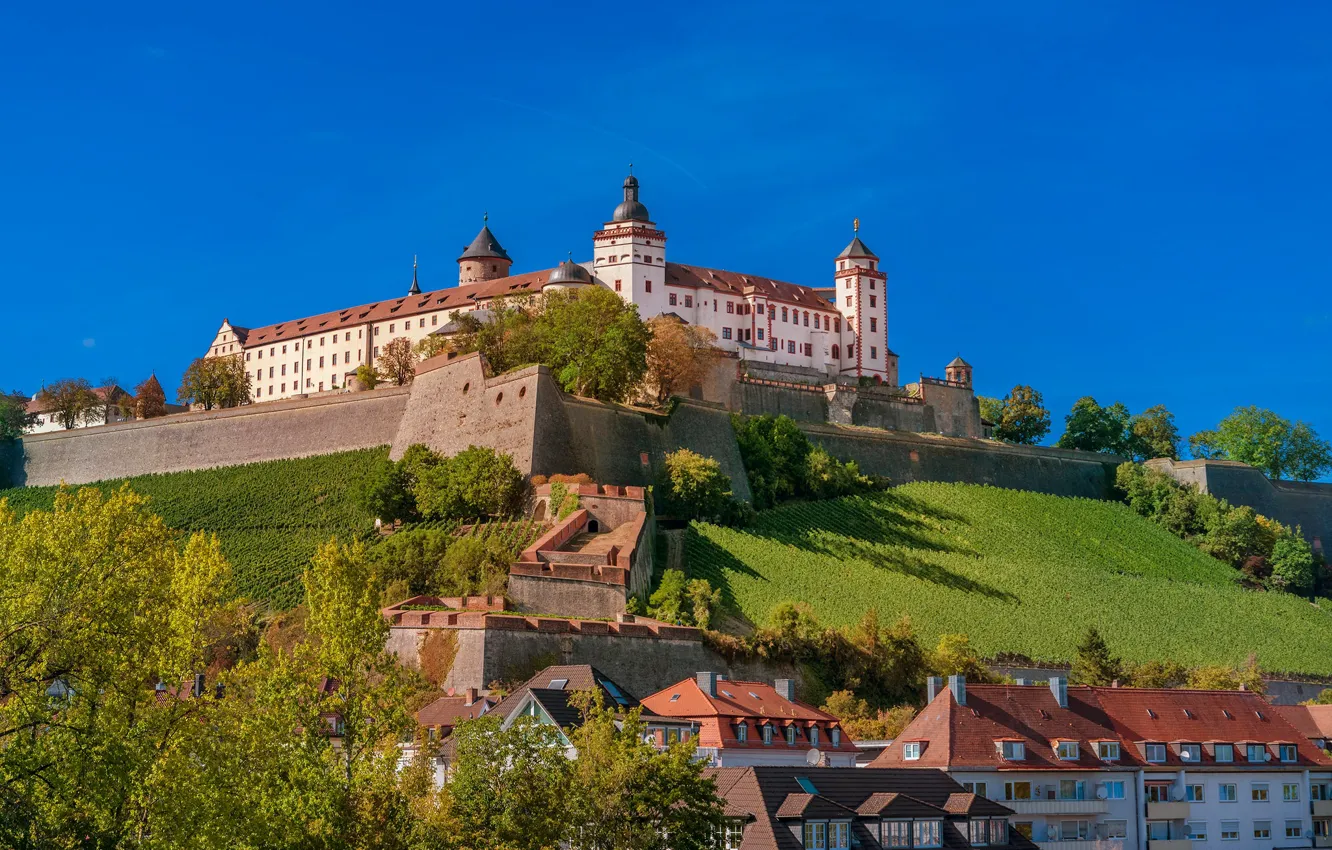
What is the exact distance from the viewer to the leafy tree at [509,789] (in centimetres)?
2855

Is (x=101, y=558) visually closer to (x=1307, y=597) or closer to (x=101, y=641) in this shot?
(x=101, y=641)

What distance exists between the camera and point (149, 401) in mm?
94312

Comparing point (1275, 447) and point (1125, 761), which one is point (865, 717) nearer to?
point (1125, 761)

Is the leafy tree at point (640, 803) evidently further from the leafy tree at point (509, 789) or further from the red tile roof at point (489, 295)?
the red tile roof at point (489, 295)

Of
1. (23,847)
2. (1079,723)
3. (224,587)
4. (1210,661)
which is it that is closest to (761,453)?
(1210,661)

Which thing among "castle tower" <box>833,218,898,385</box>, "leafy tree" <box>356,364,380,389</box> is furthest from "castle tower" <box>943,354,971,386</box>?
"leafy tree" <box>356,364,380,389</box>

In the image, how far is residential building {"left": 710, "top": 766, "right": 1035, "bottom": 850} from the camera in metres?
30.9

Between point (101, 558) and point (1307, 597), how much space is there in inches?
2603

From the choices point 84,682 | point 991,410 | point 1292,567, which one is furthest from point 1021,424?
point 84,682

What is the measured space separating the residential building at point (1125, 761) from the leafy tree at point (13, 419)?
59395 mm

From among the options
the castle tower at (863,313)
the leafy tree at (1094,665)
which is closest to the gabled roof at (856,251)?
the castle tower at (863,313)

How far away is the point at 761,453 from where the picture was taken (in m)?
74.4

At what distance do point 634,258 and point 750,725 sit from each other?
5077 cm

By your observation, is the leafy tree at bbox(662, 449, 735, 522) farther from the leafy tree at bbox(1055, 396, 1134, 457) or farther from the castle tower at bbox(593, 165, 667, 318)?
the leafy tree at bbox(1055, 396, 1134, 457)
